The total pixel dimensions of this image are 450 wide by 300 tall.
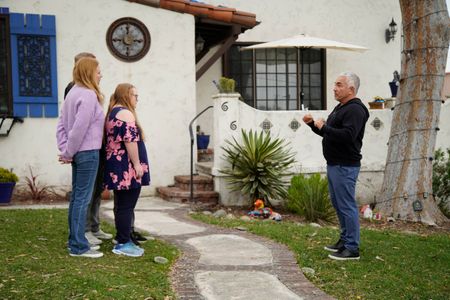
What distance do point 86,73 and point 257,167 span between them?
4.41 metres

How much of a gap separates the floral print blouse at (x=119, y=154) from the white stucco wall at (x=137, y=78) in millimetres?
5072

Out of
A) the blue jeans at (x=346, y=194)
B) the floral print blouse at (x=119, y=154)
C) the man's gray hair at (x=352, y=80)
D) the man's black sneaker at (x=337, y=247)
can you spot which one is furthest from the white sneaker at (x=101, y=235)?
the man's gray hair at (x=352, y=80)

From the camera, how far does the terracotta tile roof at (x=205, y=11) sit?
33.2 feet

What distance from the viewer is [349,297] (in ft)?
14.1

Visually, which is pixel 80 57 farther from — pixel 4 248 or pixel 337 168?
pixel 337 168

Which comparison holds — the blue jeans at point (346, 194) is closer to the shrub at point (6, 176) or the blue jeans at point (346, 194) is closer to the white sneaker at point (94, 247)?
the white sneaker at point (94, 247)

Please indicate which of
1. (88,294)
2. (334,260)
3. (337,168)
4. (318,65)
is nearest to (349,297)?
(334,260)

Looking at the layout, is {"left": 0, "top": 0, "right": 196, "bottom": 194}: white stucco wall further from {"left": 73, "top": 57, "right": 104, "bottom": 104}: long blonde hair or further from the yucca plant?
{"left": 73, "top": 57, "right": 104, "bottom": 104}: long blonde hair

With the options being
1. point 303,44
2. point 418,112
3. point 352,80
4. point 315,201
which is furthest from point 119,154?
point 303,44

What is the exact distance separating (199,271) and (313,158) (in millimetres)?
5377

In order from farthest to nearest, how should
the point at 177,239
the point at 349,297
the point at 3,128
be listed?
1. the point at 3,128
2. the point at 177,239
3. the point at 349,297

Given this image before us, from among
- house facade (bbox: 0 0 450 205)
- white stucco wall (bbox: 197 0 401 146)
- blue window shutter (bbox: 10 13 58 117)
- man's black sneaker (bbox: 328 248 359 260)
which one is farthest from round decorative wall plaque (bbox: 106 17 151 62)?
man's black sneaker (bbox: 328 248 359 260)

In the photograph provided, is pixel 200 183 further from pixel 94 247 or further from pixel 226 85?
pixel 94 247

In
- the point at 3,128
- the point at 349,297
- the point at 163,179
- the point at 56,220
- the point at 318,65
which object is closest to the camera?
the point at 349,297
